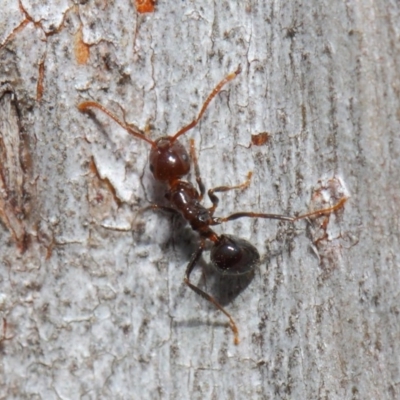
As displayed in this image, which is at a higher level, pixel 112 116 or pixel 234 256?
pixel 112 116

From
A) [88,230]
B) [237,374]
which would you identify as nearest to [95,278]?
[88,230]

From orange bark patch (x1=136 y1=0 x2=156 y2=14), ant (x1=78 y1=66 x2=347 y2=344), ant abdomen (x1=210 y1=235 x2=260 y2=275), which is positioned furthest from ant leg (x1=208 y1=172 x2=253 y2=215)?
orange bark patch (x1=136 y1=0 x2=156 y2=14)

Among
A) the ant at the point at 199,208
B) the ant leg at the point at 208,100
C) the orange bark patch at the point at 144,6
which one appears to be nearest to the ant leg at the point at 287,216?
the ant at the point at 199,208

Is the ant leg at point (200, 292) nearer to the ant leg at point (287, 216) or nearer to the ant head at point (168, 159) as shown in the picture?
the ant leg at point (287, 216)

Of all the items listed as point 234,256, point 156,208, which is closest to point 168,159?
point 156,208

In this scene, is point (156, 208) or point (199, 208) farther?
point (199, 208)

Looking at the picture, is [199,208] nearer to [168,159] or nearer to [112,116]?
[168,159]

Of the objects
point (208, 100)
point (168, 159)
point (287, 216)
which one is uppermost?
point (208, 100)

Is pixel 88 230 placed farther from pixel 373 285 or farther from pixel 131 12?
pixel 373 285
